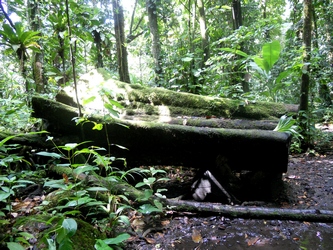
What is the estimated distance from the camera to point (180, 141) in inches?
150

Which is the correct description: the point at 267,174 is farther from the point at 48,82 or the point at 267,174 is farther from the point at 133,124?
the point at 48,82

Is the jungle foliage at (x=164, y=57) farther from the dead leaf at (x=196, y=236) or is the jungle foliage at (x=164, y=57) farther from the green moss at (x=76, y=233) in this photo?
the dead leaf at (x=196, y=236)

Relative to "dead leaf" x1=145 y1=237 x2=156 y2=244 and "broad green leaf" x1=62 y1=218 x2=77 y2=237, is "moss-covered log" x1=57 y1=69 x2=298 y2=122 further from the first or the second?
"broad green leaf" x1=62 y1=218 x2=77 y2=237

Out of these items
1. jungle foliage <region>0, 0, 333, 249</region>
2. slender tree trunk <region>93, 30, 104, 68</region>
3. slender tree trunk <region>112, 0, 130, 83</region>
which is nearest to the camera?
jungle foliage <region>0, 0, 333, 249</region>

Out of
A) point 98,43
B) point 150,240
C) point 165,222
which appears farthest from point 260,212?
point 98,43

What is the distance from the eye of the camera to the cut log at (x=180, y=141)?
361cm

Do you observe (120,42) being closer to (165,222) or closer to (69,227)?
(165,222)

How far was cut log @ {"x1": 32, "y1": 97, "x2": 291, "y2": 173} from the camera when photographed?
3607 mm

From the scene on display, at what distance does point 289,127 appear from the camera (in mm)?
3770

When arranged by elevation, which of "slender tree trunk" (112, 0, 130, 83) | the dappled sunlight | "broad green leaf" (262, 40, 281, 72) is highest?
"slender tree trunk" (112, 0, 130, 83)

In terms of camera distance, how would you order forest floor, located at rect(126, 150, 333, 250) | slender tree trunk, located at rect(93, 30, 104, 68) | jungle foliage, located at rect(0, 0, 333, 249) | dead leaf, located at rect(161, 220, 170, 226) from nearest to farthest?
forest floor, located at rect(126, 150, 333, 250)
dead leaf, located at rect(161, 220, 170, 226)
jungle foliage, located at rect(0, 0, 333, 249)
slender tree trunk, located at rect(93, 30, 104, 68)

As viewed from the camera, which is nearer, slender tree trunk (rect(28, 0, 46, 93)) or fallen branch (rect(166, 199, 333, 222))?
fallen branch (rect(166, 199, 333, 222))

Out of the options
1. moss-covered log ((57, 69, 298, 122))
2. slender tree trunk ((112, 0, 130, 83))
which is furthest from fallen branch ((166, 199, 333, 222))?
slender tree trunk ((112, 0, 130, 83))

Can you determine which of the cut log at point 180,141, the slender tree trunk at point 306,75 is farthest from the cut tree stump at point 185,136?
the slender tree trunk at point 306,75
